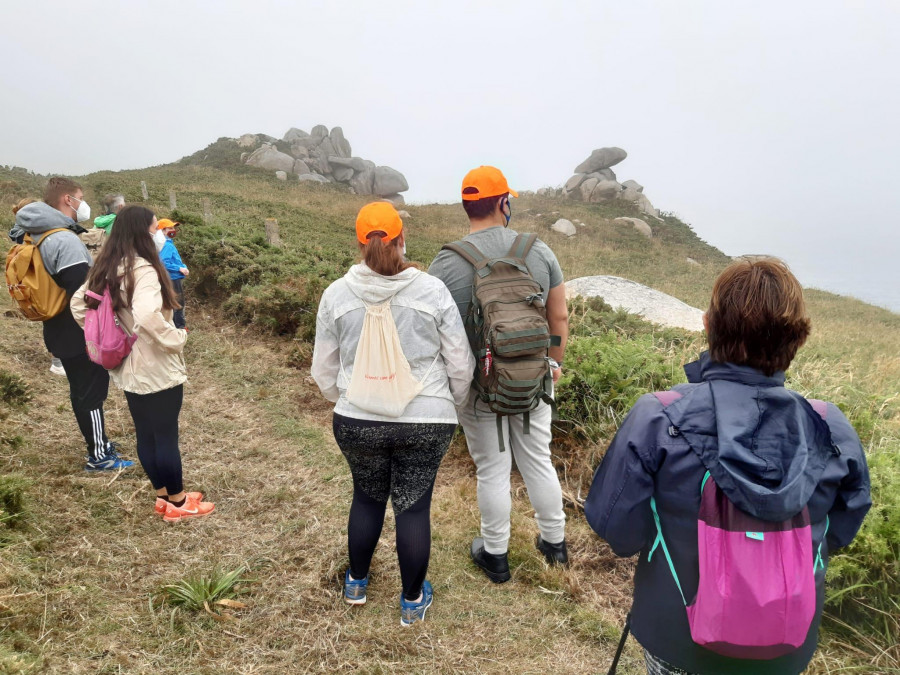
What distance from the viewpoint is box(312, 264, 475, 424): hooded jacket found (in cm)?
258

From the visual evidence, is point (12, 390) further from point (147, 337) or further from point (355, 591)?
point (355, 591)

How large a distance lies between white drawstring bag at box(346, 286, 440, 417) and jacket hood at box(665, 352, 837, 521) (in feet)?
4.14

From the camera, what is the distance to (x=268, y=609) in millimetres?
3002

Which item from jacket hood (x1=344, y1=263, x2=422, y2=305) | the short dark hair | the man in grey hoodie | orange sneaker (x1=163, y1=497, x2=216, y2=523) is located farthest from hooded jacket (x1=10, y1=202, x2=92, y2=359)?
the short dark hair

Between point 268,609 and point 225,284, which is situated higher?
point 225,284

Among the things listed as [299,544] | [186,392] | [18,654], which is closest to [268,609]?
[299,544]

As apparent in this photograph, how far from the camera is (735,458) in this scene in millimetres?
1477

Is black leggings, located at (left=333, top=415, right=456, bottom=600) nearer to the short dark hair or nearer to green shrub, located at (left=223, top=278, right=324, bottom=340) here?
the short dark hair

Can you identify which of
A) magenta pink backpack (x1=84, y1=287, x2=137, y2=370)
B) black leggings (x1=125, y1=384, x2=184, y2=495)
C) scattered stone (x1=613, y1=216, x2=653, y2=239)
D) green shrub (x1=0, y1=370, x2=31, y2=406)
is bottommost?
green shrub (x1=0, y1=370, x2=31, y2=406)

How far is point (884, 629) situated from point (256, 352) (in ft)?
23.1

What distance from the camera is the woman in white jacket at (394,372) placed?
255 centimetres

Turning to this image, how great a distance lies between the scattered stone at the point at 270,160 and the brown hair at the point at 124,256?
43.6 m

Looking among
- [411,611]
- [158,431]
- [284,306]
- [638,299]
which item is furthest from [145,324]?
[638,299]

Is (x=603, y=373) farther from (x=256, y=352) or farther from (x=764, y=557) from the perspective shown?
(x=256, y=352)
